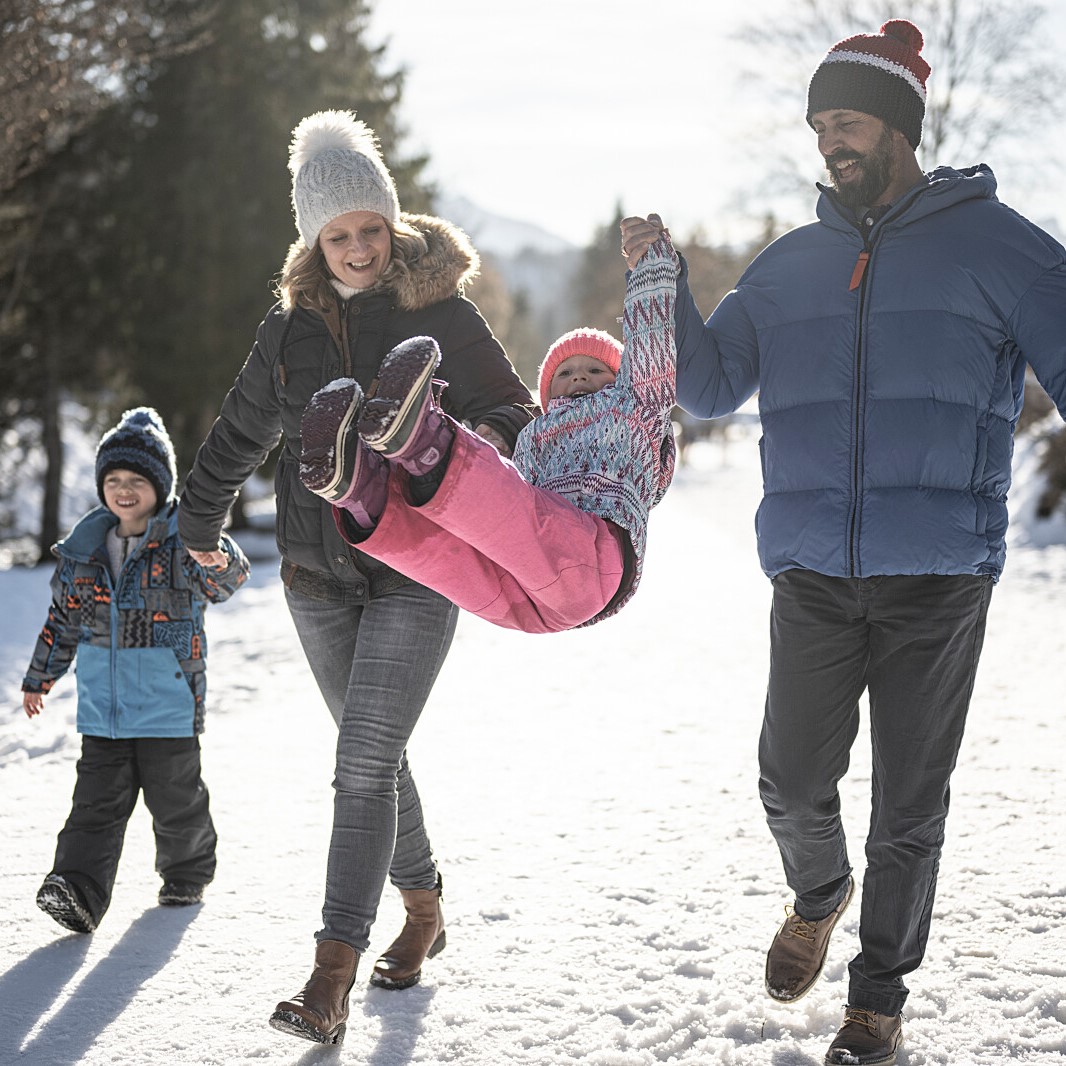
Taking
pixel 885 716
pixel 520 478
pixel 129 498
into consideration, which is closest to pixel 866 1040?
pixel 885 716

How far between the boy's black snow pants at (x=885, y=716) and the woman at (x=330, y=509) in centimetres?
99

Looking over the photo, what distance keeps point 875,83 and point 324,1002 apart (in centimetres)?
281

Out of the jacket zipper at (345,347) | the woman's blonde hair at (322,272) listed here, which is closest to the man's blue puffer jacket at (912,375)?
the woman's blonde hair at (322,272)

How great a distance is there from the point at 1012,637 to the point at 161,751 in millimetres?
7260

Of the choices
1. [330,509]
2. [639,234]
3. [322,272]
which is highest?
[639,234]

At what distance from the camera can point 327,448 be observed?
2742mm

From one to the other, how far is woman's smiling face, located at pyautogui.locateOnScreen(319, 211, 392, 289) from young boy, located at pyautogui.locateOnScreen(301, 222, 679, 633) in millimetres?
648

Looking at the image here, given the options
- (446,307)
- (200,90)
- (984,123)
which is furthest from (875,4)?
(446,307)

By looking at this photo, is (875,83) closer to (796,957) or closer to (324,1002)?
(796,957)

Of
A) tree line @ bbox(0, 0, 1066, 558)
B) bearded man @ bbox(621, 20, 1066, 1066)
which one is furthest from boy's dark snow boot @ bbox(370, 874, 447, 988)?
tree line @ bbox(0, 0, 1066, 558)

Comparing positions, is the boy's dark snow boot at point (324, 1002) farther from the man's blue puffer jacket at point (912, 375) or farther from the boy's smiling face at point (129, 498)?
the boy's smiling face at point (129, 498)

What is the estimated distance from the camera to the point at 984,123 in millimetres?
23078

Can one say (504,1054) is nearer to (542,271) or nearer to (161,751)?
(161,751)

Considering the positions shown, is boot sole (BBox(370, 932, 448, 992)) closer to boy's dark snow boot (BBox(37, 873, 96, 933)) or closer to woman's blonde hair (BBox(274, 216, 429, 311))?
boy's dark snow boot (BBox(37, 873, 96, 933))
